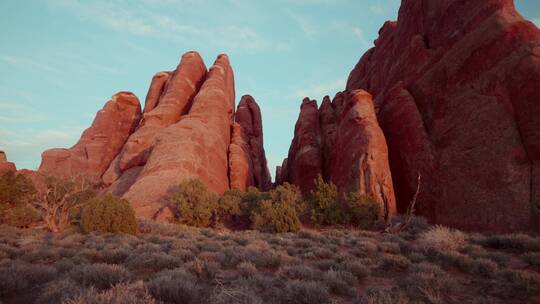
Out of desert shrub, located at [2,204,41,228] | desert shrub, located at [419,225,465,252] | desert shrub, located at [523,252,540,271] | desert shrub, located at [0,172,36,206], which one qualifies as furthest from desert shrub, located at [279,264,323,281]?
desert shrub, located at [0,172,36,206]

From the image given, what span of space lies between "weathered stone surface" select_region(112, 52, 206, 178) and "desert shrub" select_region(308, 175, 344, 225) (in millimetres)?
22696

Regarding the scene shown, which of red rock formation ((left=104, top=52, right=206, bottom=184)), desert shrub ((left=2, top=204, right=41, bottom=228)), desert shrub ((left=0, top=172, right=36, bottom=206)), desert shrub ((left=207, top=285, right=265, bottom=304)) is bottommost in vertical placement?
desert shrub ((left=207, top=285, right=265, bottom=304))

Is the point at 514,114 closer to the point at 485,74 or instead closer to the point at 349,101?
the point at 485,74

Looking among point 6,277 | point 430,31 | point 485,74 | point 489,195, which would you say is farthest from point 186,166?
point 430,31

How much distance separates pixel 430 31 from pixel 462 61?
9.48 metres

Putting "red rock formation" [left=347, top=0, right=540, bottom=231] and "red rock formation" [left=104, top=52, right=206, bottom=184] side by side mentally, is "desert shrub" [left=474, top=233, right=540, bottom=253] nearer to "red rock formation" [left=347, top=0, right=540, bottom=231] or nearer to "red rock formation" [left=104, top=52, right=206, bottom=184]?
"red rock formation" [left=347, top=0, right=540, bottom=231]

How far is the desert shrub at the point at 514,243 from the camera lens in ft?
33.7

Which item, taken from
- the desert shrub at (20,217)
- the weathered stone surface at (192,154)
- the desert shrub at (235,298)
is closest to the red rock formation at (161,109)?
the weathered stone surface at (192,154)

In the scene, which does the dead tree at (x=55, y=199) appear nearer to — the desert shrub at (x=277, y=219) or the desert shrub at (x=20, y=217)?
the desert shrub at (x=20, y=217)

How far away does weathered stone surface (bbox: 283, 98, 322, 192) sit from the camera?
34.6 meters

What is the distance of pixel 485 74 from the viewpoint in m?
21.5

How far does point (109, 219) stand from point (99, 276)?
11.7m

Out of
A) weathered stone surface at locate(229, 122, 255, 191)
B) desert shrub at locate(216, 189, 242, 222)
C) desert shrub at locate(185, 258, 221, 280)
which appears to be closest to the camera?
desert shrub at locate(185, 258, 221, 280)

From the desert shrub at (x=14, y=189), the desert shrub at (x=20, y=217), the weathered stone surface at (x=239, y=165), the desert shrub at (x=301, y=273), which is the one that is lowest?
the desert shrub at (x=301, y=273)
